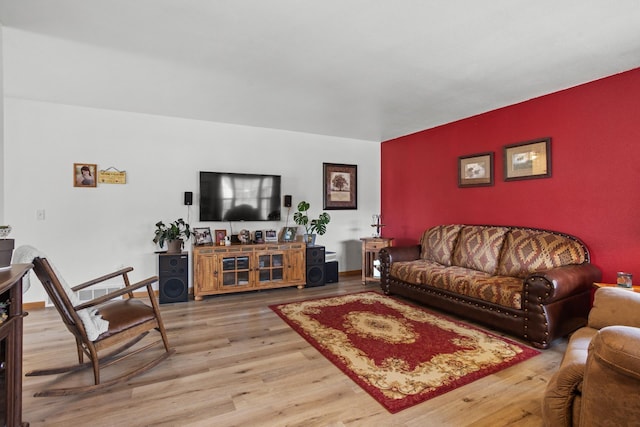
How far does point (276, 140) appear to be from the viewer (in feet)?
16.4

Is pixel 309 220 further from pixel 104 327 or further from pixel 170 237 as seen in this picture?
pixel 104 327

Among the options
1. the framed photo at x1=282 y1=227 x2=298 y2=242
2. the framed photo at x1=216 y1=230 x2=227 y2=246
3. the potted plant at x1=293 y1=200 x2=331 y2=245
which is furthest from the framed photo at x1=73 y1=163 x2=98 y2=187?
the potted plant at x1=293 y1=200 x2=331 y2=245

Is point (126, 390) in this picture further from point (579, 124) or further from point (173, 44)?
point (579, 124)

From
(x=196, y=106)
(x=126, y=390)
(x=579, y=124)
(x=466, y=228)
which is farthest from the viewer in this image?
(x=466, y=228)

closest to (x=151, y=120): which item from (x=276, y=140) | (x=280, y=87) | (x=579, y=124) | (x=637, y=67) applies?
→ (x=276, y=140)

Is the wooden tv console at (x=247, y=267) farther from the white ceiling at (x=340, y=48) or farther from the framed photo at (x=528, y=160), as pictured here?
the framed photo at (x=528, y=160)

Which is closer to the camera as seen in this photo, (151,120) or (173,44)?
(173,44)

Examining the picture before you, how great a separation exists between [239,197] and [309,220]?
1235mm

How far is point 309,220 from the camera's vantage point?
208 inches

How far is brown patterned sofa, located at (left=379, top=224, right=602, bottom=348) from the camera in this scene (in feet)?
8.76

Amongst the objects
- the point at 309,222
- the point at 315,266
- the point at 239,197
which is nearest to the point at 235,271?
the point at 239,197

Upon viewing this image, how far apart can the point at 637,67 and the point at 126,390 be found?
474 centimetres

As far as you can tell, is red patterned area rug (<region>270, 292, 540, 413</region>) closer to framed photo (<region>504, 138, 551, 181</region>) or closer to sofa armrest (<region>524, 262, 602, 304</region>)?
sofa armrest (<region>524, 262, 602, 304</region>)

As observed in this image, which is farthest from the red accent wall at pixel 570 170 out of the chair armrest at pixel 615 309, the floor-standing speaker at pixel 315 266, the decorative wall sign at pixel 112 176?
the decorative wall sign at pixel 112 176
